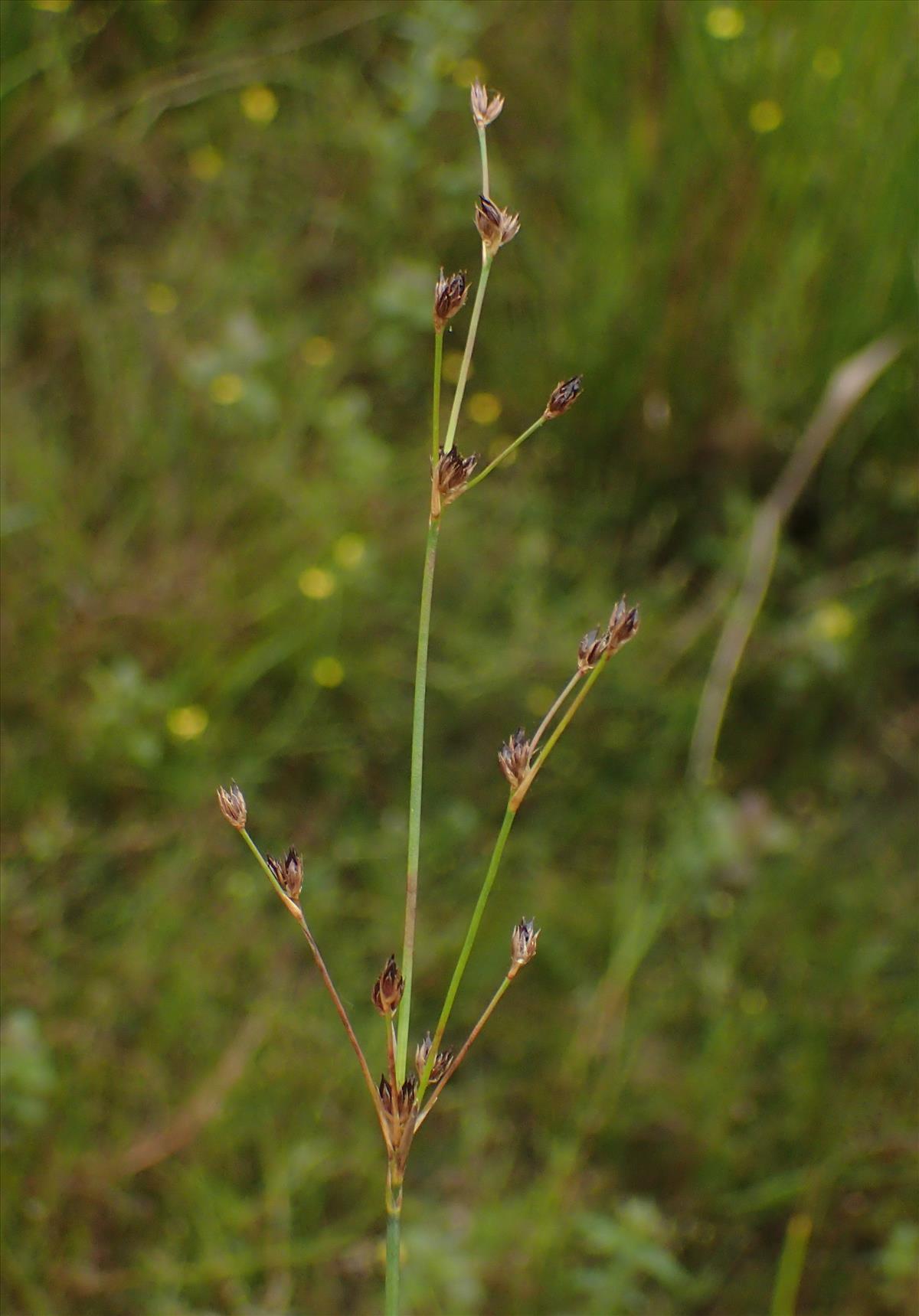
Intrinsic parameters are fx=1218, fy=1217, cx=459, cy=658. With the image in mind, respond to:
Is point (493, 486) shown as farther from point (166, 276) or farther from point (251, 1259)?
point (251, 1259)

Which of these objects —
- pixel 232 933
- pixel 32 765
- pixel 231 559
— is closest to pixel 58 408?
pixel 231 559

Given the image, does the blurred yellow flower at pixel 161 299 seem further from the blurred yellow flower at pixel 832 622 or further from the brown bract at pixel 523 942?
the brown bract at pixel 523 942

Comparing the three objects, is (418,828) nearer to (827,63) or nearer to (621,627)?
(621,627)

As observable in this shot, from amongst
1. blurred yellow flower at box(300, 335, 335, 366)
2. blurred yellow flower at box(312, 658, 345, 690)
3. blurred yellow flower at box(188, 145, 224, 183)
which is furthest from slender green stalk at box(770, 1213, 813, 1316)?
blurred yellow flower at box(188, 145, 224, 183)

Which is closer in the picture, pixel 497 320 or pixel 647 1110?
pixel 647 1110

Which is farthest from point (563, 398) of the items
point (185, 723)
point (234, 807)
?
point (185, 723)

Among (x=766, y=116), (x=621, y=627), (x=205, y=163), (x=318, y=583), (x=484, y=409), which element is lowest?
(x=621, y=627)
